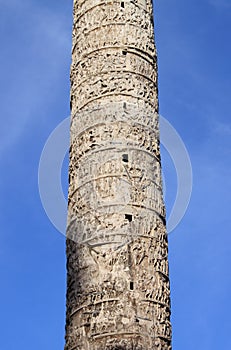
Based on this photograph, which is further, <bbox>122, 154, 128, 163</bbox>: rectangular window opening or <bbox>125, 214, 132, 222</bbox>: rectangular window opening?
<bbox>122, 154, 128, 163</bbox>: rectangular window opening

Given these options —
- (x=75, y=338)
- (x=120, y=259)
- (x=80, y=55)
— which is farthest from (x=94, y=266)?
(x=80, y=55)

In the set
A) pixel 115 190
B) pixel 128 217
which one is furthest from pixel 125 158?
pixel 128 217

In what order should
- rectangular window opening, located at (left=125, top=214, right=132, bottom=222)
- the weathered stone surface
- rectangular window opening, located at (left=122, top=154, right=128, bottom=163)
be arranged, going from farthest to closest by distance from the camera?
rectangular window opening, located at (left=122, top=154, right=128, bottom=163), rectangular window opening, located at (left=125, top=214, right=132, bottom=222), the weathered stone surface

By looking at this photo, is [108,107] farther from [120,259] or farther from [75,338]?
[75,338]

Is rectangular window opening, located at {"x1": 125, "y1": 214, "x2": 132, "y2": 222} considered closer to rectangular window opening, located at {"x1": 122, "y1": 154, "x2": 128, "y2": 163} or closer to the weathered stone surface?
the weathered stone surface

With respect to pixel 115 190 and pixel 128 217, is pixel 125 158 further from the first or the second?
pixel 128 217

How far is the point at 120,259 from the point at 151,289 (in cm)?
30

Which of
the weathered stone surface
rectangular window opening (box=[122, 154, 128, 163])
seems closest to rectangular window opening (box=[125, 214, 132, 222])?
the weathered stone surface

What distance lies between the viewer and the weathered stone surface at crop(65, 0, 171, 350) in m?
4.68

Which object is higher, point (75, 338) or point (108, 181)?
point (108, 181)

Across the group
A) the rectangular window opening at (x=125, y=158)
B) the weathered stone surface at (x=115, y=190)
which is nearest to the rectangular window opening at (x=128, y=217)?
the weathered stone surface at (x=115, y=190)

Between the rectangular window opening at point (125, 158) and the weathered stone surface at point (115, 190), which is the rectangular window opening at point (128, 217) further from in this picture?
the rectangular window opening at point (125, 158)

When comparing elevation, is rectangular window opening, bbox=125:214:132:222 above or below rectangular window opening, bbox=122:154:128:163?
below

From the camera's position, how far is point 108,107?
545 cm
